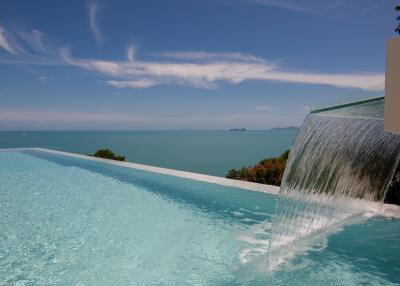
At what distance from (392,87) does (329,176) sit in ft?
13.0

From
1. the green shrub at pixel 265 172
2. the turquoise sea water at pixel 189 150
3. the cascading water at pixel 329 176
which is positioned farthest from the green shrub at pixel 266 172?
the cascading water at pixel 329 176

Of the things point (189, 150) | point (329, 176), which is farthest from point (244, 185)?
point (189, 150)

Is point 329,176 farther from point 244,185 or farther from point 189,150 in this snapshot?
point 189,150

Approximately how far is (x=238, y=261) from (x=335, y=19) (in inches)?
508

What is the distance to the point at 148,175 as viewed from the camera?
11.9m

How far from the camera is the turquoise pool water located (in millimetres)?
4211

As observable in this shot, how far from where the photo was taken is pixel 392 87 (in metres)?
2.57

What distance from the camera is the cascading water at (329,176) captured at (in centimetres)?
504

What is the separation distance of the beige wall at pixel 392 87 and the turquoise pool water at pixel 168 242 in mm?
2151

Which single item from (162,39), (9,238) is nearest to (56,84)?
(162,39)

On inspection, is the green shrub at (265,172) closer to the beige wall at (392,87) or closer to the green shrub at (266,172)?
the green shrub at (266,172)

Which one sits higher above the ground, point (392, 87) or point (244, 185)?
point (392, 87)

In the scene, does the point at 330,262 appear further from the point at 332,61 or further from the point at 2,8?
the point at 2,8

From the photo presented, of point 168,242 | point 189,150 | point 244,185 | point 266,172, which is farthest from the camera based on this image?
point 189,150
